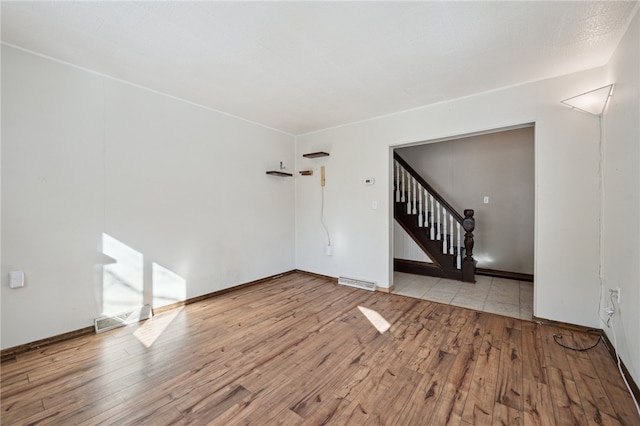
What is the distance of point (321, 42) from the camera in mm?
2098

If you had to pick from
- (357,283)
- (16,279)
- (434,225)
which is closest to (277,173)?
(357,283)

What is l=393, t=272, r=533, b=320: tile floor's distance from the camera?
317cm

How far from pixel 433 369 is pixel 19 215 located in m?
3.50

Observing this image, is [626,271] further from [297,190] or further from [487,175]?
[297,190]

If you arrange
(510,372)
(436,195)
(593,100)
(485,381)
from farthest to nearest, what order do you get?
1. (436,195)
2. (593,100)
3. (510,372)
4. (485,381)

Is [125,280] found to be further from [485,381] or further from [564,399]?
[564,399]

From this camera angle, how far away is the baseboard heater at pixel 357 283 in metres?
3.87

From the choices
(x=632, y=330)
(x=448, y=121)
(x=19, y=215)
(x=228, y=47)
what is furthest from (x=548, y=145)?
(x=19, y=215)

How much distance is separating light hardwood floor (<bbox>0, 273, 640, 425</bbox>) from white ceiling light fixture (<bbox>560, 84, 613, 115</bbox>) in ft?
6.78

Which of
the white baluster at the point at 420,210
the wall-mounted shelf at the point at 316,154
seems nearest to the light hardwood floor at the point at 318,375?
the white baluster at the point at 420,210

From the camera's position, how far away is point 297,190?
486 cm

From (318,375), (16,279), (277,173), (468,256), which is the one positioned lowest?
(318,375)

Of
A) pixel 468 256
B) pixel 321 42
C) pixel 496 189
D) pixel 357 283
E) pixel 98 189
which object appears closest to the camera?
pixel 321 42

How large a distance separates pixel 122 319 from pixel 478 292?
4.34m
